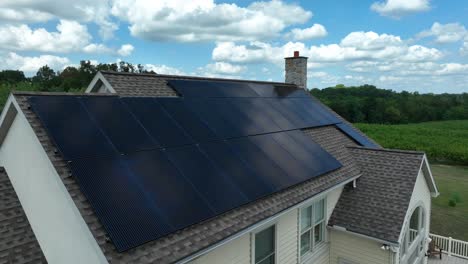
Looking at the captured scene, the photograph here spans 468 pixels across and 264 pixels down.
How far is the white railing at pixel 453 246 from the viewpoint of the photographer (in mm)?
14977

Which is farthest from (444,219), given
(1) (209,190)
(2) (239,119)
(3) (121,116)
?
(3) (121,116)

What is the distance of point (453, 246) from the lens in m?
15.2

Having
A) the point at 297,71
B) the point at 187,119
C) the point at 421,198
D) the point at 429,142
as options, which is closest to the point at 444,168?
the point at 429,142

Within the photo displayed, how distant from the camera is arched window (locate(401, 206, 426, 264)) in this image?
11.2 m

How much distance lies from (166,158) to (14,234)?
9.54 ft

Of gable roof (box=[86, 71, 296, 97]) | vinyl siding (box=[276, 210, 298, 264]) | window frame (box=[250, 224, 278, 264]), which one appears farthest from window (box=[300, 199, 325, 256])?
gable roof (box=[86, 71, 296, 97])

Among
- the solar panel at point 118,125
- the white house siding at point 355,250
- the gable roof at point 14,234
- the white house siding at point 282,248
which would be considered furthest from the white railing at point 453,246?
the gable roof at point 14,234

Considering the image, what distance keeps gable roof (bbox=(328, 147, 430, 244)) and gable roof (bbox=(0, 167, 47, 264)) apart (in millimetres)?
8065

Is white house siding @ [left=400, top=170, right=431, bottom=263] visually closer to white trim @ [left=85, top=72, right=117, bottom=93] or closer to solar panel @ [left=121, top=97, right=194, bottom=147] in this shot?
solar panel @ [left=121, top=97, right=194, bottom=147]

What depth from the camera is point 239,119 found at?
981 centimetres

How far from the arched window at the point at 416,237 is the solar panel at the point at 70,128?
33.8ft

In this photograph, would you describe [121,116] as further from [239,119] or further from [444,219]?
[444,219]

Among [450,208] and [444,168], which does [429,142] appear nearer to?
[444,168]

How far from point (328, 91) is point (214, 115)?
11612 cm
